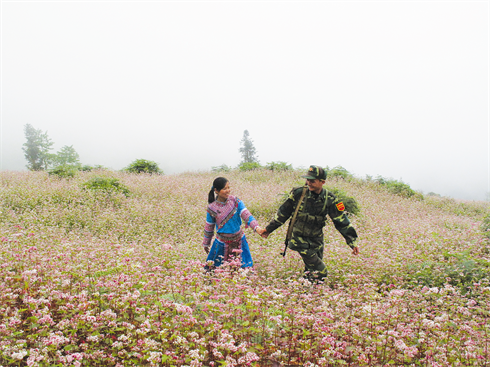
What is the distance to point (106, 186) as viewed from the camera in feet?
42.3

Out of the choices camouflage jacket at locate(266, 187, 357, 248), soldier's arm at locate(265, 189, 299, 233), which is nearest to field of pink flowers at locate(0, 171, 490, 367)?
camouflage jacket at locate(266, 187, 357, 248)

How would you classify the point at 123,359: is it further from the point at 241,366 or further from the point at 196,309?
the point at 241,366

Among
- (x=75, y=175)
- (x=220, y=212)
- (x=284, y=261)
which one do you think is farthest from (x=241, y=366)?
(x=75, y=175)

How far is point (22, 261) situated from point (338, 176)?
67.8 ft

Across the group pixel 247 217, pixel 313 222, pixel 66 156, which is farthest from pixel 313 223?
pixel 66 156

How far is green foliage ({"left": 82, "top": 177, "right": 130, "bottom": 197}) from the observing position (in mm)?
12645

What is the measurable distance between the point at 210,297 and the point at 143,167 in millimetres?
20147

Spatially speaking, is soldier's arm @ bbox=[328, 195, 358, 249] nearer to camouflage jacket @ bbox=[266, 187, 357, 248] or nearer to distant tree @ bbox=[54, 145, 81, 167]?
camouflage jacket @ bbox=[266, 187, 357, 248]

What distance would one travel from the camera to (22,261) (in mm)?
4180

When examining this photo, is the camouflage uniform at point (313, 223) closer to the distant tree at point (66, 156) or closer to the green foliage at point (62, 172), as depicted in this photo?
the green foliage at point (62, 172)

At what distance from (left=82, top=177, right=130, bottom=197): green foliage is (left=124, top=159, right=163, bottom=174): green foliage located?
849 centimetres

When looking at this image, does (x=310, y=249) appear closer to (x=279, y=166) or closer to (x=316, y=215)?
(x=316, y=215)

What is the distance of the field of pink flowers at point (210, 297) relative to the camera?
2848 mm

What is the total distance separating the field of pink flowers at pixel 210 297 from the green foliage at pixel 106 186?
0.53 m
